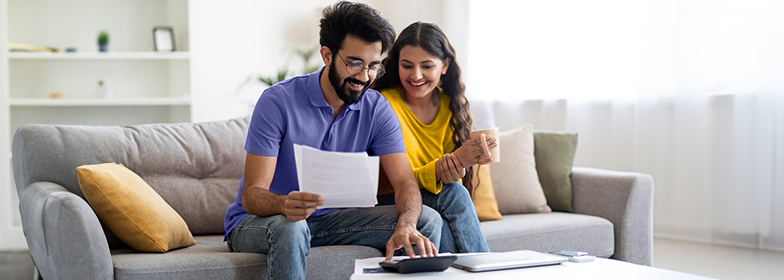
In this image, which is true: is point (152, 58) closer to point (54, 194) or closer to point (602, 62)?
point (54, 194)

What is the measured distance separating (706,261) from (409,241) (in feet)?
6.88

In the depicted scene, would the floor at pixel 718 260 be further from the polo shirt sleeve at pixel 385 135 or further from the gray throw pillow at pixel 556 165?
A: the polo shirt sleeve at pixel 385 135

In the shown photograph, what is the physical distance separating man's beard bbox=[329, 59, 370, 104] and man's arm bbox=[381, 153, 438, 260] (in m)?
0.21

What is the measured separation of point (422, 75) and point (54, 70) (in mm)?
2958

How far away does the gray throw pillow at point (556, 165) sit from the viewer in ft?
8.02

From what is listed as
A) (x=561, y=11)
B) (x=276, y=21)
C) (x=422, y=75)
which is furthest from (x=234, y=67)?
(x=422, y=75)

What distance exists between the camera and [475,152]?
1.56m

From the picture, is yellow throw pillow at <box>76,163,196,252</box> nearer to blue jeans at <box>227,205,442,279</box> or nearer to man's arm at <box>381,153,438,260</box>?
blue jeans at <box>227,205,442,279</box>

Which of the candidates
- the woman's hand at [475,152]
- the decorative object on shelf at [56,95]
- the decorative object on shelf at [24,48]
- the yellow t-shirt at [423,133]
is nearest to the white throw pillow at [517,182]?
the yellow t-shirt at [423,133]

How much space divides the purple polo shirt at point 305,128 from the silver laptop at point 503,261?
1.67 ft

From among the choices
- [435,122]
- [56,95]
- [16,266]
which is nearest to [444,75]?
[435,122]

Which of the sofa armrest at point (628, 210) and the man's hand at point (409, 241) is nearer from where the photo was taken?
the man's hand at point (409, 241)

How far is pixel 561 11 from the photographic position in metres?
3.97

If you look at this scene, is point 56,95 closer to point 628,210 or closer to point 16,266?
point 16,266
